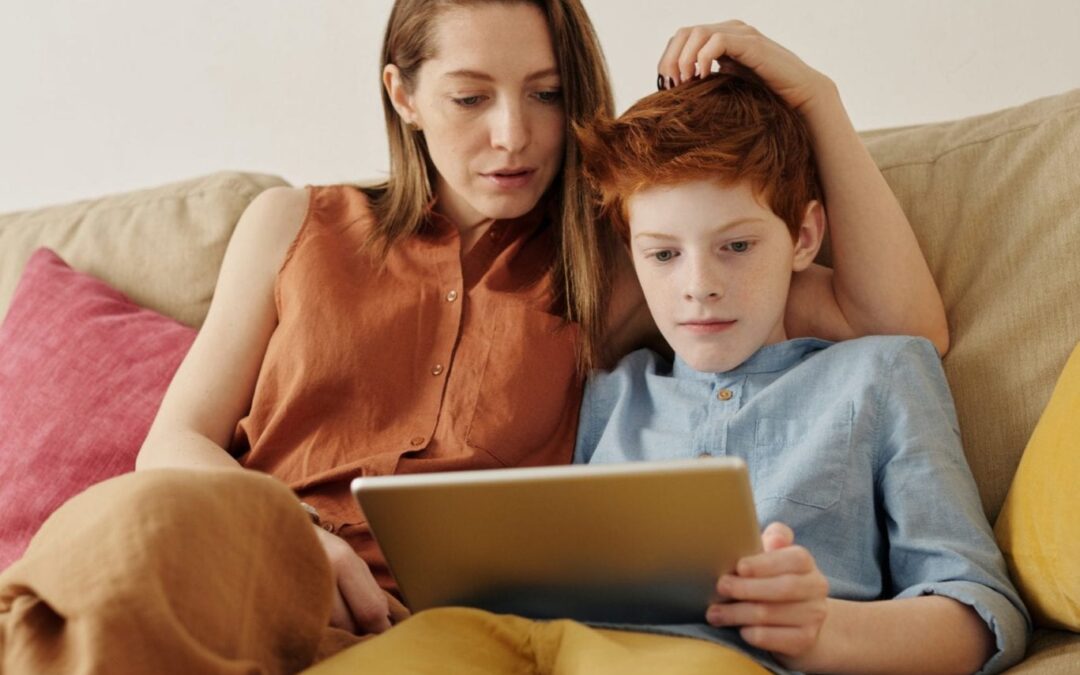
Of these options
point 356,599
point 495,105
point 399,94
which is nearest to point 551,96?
point 495,105

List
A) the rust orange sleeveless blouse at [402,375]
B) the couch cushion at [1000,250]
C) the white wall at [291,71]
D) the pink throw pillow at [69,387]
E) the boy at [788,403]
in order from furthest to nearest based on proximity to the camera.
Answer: the white wall at [291,71] → the pink throw pillow at [69,387] → the rust orange sleeveless blouse at [402,375] → the couch cushion at [1000,250] → the boy at [788,403]

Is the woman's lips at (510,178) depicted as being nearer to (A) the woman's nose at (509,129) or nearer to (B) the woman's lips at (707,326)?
(A) the woman's nose at (509,129)

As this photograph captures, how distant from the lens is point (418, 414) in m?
1.56

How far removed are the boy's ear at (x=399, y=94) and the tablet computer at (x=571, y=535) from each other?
2.34 ft

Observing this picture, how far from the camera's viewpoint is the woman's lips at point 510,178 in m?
1.62

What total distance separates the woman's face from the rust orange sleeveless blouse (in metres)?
0.09

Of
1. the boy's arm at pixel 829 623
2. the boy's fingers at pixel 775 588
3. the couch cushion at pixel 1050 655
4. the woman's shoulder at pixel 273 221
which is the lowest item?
the couch cushion at pixel 1050 655

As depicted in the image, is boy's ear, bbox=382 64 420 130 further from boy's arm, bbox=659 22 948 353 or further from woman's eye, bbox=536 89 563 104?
boy's arm, bbox=659 22 948 353

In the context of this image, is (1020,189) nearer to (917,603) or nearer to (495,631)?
(917,603)

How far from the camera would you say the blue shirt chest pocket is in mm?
1321

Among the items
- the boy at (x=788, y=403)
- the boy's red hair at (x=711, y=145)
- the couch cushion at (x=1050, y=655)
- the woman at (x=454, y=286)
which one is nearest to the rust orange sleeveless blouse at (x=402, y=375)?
the woman at (x=454, y=286)

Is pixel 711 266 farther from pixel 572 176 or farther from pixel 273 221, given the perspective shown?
pixel 273 221

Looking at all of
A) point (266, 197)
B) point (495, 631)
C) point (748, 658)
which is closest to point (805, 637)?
point (748, 658)

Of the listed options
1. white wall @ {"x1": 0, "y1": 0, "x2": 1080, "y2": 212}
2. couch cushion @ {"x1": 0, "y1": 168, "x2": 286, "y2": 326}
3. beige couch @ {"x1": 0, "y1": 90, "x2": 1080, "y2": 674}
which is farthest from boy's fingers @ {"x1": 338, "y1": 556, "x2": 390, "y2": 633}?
white wall @ {"x1": 0, "y1": 0, "x2": 1080, "y2": 212}
